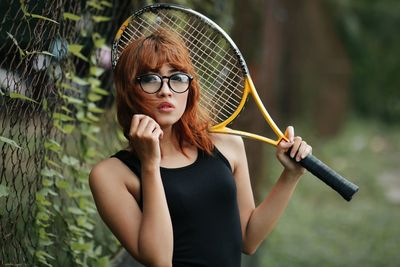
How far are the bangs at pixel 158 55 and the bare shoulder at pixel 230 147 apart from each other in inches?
13.7

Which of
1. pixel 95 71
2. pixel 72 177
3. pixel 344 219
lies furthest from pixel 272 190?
pixel 344 219

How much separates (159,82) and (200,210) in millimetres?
441

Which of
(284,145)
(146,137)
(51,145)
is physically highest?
(284,145)

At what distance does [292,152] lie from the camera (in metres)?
2.68

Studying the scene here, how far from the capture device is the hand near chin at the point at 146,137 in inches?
90.0

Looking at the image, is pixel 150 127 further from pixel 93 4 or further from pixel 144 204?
pixel 93 4

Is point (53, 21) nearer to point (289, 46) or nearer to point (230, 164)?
point (230, 164)

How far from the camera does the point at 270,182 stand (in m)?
7.80

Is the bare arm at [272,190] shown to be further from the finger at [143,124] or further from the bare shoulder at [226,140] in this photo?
the finger at [143,124]

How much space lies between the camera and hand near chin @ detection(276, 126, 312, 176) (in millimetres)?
2672

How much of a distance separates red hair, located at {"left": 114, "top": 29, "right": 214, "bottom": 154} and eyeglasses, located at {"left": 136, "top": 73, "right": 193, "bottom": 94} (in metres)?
0.02

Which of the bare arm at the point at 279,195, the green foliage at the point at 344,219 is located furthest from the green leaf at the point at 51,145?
the green foliage at the point at 344,219

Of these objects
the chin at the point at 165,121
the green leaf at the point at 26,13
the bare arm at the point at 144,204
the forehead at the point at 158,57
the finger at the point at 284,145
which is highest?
the forehead at the point at 158,57

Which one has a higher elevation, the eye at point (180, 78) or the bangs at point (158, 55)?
the bangs at point (158, 55)
